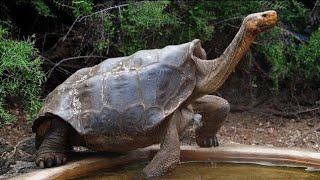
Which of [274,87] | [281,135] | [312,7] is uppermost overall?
[312,7]

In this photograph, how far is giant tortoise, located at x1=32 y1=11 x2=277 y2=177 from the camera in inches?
147

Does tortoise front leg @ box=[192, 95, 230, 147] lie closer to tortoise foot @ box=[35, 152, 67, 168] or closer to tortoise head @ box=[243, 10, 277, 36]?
tortoise head @ box=[243, 10, 277, 36]

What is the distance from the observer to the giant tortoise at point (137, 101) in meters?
3.74

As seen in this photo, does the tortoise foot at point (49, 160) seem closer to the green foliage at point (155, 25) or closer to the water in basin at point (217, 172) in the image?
the water in basin at point (217, 172)

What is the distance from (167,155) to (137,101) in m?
0.41

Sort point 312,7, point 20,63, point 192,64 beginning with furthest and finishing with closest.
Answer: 1. point 312,7
2. point 20,63
3. point 192,64

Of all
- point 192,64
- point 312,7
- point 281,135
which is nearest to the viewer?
point 192,64

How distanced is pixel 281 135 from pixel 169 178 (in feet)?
7.01

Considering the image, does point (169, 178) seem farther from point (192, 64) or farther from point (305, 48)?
point (305, 48)

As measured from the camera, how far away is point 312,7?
704 centimetres

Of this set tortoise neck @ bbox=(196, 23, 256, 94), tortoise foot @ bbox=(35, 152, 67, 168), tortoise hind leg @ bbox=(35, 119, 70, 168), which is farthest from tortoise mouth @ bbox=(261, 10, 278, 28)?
tortoise foot @ bbox=(35, 152, 67, 168)

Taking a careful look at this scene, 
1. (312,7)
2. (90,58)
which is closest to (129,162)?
(90,58)

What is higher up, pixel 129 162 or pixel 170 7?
pixel 170 7

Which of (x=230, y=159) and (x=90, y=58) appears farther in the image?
(x=90, y=58)
